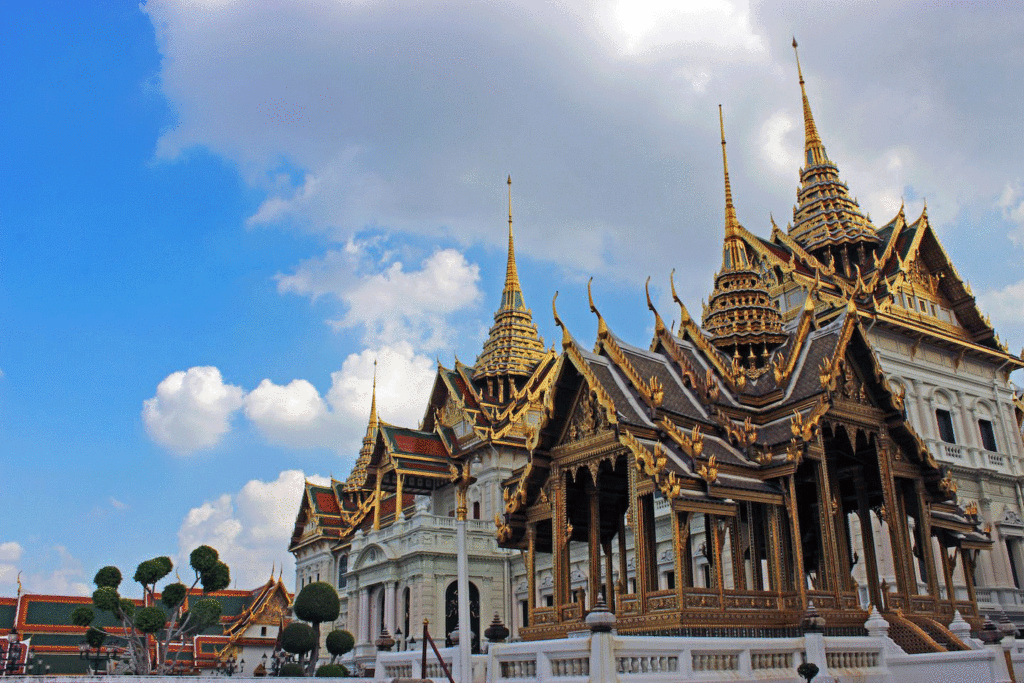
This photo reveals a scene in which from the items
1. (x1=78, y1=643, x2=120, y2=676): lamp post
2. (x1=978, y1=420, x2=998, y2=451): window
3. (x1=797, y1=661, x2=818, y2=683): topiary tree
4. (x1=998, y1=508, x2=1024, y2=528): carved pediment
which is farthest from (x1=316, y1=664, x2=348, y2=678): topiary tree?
(x1=978, y1=420, x2=998, y2=451): window

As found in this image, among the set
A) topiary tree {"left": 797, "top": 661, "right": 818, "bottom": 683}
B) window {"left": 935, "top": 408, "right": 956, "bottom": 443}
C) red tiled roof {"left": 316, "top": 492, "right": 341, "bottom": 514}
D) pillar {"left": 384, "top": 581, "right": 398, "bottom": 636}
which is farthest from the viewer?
red tiled roof {"left": 316, "top": 492, "right": 341, "bottom": 514}

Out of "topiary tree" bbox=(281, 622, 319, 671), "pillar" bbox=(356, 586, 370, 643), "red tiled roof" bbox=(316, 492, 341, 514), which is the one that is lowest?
"topiary tree" bbox=(281, 622, 319, 671)

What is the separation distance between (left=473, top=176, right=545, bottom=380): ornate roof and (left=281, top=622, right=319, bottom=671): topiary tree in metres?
19.5

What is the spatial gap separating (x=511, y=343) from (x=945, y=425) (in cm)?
2450

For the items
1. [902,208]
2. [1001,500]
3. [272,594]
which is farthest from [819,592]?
[272,594]

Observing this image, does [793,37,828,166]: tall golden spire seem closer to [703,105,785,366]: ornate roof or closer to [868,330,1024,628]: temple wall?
[868,330,1024,628]: temple wall

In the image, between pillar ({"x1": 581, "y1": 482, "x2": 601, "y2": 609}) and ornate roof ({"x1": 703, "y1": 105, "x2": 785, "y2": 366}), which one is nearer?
pillar ({"x1": 581, "y1": 482, "x2": 601, "y2": 609})

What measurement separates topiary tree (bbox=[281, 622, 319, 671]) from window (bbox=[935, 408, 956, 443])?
79.1ft

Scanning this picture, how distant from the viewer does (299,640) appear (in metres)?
33.9

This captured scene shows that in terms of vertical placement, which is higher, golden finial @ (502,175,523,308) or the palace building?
golden finial @ (502,175,523,308)

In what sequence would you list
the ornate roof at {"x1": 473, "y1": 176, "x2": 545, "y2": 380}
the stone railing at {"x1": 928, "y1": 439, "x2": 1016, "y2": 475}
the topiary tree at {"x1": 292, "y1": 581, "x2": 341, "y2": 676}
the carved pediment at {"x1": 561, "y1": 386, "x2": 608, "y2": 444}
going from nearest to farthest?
the carved pediment at {"x1": 561, "y1": 386, "x2": 608, "y2": 444} < the stone railing at {"x1": 928, "y1": 439, "x2": 1016, "y2": 475} < the topiary tree at {"x1": 292, "y1": 581, "x2": 341, "y2": 676} < the ornate roof at {"x1": 473, "y1": 176, "x2": 545, "y2": 380}

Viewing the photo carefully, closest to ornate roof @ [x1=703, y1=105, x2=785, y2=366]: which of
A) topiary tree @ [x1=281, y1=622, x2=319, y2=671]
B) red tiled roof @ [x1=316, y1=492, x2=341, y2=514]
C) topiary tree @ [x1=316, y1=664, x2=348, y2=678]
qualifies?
topiary tree @ [x1=316, y1=664, x2=348, y2=678]

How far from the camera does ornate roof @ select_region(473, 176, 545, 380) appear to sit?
Answer: 50.4 m

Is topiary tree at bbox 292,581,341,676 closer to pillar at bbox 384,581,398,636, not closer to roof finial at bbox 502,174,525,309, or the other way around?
pillar at bbox 384,581,398,636
